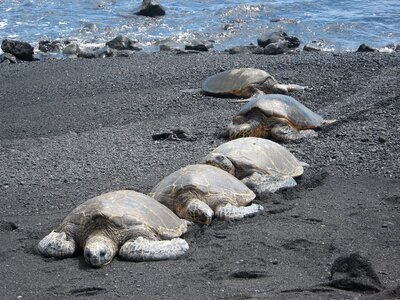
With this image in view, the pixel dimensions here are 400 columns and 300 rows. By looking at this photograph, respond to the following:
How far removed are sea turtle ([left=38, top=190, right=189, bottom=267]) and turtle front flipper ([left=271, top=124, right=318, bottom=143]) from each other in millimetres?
3112

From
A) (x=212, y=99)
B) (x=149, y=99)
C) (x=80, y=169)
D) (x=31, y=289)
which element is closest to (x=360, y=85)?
(x=212, y=99)

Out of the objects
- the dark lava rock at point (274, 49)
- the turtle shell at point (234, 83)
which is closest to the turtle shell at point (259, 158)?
the turtle shell at point (234, 83)

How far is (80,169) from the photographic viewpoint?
294 inches

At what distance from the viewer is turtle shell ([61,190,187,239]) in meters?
5.26

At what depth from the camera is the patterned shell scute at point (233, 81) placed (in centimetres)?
1038

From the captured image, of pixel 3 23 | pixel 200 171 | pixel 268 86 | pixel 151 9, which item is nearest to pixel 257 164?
pixel 200 171

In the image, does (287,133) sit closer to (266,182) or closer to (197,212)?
(266,182)

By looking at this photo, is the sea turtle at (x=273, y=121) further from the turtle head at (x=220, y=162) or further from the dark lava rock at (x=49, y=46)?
the dark lava rock at (x=49, y=46)

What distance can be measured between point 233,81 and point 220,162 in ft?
13.6

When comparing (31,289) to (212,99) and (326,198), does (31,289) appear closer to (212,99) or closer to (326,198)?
(326,198)

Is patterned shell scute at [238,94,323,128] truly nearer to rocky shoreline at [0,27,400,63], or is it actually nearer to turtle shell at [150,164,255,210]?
turtle shell at [150,164,255,210]

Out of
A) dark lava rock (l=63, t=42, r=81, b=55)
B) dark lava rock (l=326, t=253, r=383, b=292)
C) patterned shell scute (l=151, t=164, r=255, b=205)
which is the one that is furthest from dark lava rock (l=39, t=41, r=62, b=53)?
dark lava rock (l=326, t=253, r=383, b=292)

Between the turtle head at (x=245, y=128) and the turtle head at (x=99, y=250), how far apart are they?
3.37 m

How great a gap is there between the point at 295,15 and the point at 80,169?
13.3 metres
